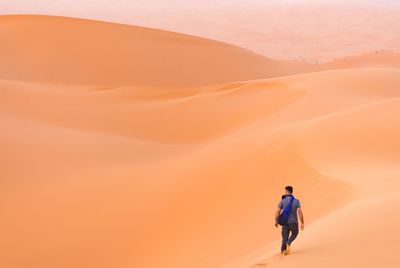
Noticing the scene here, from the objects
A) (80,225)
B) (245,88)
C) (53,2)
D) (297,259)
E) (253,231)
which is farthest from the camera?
(53,2)

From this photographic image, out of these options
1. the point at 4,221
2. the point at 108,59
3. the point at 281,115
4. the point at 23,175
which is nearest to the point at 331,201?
the point at 4,221

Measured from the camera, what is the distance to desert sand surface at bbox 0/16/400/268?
826 centimetres

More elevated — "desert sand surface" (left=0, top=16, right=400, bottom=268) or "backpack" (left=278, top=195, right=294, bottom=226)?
"desert sand surface" (left=0, top=16, right=400, bottom=268)

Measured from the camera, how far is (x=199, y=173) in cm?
1201

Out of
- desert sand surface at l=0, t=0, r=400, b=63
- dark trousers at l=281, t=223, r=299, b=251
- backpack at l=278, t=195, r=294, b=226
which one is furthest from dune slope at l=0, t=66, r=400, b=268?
desert sand surface at l=0, t=0, r=400, b=63

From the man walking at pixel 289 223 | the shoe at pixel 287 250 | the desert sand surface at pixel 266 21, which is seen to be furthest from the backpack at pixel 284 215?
the desert sand surface at pixel 266 21

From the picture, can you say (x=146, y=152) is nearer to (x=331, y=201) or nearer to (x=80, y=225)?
(x=80, y=225)

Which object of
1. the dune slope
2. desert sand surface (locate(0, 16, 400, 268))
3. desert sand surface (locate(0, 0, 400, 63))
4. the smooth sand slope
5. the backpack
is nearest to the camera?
the backpack

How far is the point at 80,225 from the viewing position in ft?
36.1

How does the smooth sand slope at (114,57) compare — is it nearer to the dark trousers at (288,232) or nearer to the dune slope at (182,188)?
the dune slope at (182,188)

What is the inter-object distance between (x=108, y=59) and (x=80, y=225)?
1884 cm

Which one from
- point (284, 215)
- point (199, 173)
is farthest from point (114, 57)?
point (284, 215)

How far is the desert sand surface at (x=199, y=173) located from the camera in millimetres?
8261

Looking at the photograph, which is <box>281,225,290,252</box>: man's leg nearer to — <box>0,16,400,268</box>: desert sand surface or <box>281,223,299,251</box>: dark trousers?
<box>281,223,299,251</box>: dark trousers
